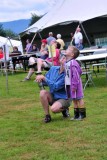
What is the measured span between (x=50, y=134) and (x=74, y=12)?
19792mm

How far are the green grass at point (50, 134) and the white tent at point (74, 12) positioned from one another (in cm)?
1565

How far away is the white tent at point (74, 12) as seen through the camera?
24.5 meters

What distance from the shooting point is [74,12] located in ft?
83.3

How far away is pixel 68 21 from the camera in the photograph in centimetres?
2488

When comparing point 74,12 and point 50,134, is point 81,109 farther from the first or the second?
point 74,12

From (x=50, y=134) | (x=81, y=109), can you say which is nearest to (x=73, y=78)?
(x=81, y=109)

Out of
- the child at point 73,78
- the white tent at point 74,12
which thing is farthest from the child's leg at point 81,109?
the white tent at point 74,12

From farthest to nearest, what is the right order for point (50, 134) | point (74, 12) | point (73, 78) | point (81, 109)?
1. point (74, 12)
2. point (81, 109)
3. point (73, 78)
4. point (50, 134)

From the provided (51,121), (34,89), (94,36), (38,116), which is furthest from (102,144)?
(94,36)

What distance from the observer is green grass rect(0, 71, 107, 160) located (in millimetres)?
5094

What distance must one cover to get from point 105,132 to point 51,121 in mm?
1359

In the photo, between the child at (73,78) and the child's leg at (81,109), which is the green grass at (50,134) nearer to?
the child's leg at (81,109)

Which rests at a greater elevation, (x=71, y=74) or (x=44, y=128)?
(x=71, y=74)

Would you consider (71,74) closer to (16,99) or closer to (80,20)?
(16,99)
